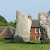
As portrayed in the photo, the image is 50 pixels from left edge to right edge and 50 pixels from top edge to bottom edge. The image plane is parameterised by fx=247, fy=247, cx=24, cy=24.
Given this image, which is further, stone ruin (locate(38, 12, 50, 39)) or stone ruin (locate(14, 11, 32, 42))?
stone ruin (locate(14, 11, 32, 42))

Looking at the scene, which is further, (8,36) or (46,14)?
(8,36)

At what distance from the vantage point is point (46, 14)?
31625mm

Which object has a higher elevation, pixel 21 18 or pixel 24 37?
pixel 21 18

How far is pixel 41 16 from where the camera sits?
31.2 meters

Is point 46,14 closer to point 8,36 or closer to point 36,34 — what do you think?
point 8,36

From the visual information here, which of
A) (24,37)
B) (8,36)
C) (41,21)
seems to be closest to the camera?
(41,21)

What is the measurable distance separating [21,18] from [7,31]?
2222cm

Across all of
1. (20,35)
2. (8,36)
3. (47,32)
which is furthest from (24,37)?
(8,36)

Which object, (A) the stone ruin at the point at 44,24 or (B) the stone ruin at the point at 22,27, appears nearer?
(A) the stone ruin at the point at 44,24

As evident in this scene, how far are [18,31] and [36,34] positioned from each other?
34794 mm

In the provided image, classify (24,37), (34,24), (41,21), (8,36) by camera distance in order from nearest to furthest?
(41,21)
(24,37)
(8,36)
(34,24)

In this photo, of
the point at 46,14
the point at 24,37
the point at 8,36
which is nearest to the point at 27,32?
the point at 24,37

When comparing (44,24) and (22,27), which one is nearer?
(44,24)

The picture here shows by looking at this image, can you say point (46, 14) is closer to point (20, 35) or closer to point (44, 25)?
point (44, 25)
